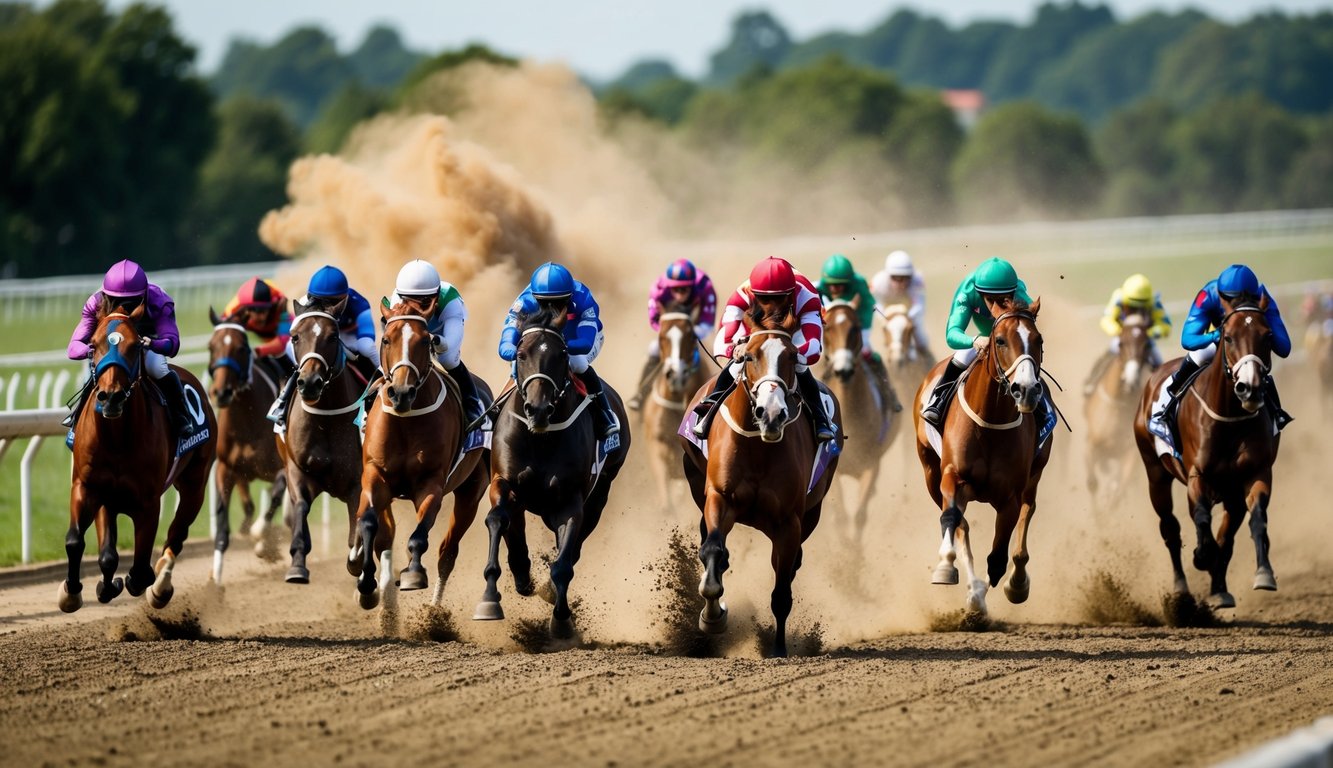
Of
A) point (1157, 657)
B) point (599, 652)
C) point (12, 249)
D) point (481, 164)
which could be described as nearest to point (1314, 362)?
point (481, 164)

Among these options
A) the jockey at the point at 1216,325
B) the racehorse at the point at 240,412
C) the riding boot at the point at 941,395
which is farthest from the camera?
the racehorse at the point at 240,412

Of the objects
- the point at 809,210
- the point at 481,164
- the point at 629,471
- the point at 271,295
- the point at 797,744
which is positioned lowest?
the point at 797,744

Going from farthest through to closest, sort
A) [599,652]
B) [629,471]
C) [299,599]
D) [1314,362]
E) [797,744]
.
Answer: [1314,362] < [629,471] < [299,599] < [599,652] < [797,744]

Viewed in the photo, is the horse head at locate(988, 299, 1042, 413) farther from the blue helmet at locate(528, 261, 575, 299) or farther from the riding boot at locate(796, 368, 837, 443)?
the blue helmet at locate(528, 261, 575, 299)

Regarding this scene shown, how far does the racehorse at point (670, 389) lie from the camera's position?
1441 centimetres

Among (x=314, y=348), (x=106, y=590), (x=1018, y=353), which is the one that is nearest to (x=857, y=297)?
(x=1018, y=353)

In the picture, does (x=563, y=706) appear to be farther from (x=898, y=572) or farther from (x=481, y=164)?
(x=481, y=164)

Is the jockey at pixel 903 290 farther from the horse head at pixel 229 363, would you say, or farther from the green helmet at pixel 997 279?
the horse head at pixel 229 363

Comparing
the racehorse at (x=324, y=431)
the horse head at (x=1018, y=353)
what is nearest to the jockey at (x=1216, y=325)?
the horse head at (x=1018, y=353)

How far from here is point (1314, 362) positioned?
25.9 meters

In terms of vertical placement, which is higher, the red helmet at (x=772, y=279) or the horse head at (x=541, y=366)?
the red helmet at (x=772, y=279)

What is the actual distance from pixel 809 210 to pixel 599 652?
32498 mm

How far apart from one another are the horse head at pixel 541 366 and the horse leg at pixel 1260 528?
456cm

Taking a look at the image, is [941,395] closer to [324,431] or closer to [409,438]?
[409,438]
